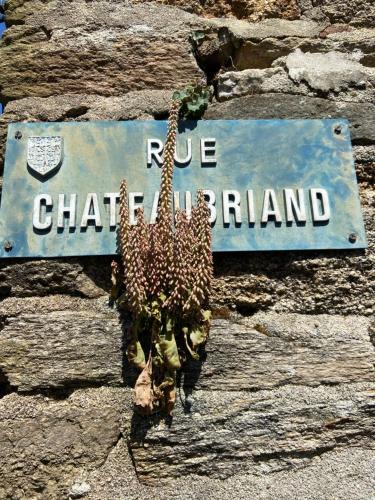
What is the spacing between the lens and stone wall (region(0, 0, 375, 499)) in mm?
1263

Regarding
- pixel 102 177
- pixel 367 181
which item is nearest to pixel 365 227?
pixel 367 181

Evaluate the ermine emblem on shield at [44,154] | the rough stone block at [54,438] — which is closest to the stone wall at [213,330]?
the rough stone block at [54,438]

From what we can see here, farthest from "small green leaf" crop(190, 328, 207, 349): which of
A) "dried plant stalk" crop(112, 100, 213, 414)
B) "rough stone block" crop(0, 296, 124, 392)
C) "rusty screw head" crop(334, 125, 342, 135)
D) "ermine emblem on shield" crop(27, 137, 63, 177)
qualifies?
"rusty screw head" crop(334, 125, 342, 135)

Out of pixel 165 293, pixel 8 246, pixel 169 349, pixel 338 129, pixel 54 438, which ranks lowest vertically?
pixel 54 438

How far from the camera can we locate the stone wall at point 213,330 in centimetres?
126

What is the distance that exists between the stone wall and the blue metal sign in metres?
0.06

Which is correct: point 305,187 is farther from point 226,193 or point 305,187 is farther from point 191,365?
point 191,365

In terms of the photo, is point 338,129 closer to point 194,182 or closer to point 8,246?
point 194,182

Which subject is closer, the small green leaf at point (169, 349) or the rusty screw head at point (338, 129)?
the small green leaf at point (169, 349)

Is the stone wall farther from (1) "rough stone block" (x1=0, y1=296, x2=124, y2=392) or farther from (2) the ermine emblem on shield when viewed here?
(2) the ermine emblem on shield

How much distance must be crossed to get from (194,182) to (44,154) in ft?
1.40

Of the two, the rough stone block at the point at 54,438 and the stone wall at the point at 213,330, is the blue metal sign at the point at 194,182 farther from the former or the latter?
the rough stone block at the point at 54,438

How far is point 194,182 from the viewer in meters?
1.53

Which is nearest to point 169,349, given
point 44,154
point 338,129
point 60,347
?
point 60,347
